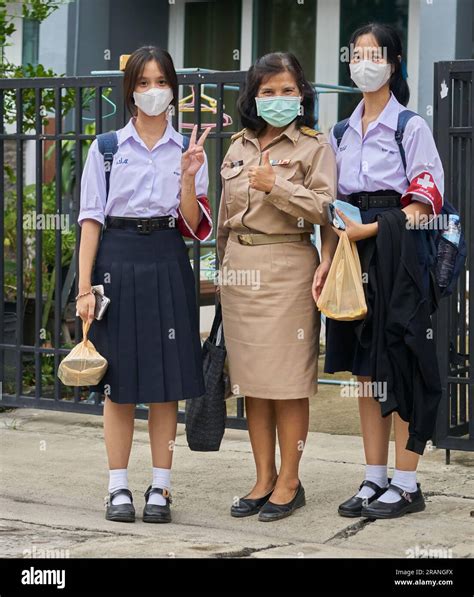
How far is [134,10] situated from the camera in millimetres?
10234

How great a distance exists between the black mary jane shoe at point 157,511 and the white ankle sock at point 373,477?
0.79 metres

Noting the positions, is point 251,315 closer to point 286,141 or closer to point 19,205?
point 286,141

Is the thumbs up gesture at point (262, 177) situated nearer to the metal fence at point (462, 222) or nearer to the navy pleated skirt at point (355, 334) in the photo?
the navy pleated skirt at point (355, 334)

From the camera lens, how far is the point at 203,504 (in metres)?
5.45

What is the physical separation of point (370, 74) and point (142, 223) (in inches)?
42.4

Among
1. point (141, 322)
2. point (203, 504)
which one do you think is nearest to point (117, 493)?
point (203, 504)

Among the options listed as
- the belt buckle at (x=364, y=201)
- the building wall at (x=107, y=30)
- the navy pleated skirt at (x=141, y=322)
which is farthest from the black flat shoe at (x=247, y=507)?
the building wall at (x=107, y=30)

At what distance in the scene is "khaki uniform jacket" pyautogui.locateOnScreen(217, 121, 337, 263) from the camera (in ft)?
16.1

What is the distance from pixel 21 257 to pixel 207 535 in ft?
9.11

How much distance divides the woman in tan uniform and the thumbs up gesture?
0.18ft

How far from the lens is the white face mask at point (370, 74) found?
4.96m

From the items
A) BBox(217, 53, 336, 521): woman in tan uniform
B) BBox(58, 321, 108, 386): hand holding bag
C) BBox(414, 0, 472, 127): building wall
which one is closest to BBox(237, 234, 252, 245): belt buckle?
BBox(217, 53, 336, 521): woman in tan uniform

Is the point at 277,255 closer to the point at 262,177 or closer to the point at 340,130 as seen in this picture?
the point at 262,177

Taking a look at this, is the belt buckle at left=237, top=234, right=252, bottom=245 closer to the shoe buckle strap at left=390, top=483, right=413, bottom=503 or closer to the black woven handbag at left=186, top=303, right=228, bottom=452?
the black woven handbag at left=186, top=303, right=228, bottom=452
